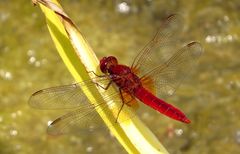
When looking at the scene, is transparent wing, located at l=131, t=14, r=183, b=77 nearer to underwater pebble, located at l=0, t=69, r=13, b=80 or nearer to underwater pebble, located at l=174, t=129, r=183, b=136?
underwater pebble, located at l=174, t=129, r=183, b=136

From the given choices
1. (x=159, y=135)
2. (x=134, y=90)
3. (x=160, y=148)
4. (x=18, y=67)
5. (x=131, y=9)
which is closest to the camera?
(x=160, y=148)

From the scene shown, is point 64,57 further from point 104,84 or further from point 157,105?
point 157,105

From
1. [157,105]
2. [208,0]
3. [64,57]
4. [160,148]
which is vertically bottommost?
[160,148]

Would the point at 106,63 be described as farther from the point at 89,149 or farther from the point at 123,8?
the point at 123,8

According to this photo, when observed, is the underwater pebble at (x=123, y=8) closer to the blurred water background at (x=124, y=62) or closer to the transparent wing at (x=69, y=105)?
the blurred water background at (x=124, y=62)

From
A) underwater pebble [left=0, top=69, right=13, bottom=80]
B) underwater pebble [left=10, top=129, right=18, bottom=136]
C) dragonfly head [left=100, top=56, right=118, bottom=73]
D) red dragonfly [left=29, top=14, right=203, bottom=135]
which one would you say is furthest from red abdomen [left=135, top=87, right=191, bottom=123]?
underwater pebble [left=0, top=69, right=13, bottom=80]

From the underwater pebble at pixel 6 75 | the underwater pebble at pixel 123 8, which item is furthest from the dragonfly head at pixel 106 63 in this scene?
the underwater pebble at pixel 123 8

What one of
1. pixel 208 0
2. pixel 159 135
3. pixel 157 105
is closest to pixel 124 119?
pixel 157 105
